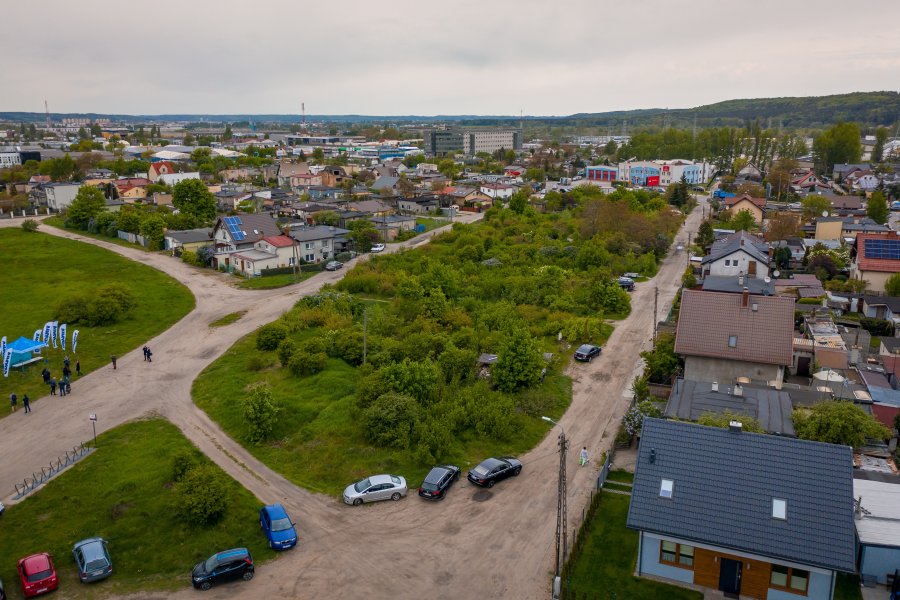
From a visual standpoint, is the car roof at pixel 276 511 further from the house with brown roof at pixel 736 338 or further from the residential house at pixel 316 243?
the residential house at pixel 316 243

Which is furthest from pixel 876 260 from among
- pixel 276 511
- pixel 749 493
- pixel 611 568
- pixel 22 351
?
pixel 22 351

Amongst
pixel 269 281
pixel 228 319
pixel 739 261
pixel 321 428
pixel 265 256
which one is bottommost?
pixel 321 428

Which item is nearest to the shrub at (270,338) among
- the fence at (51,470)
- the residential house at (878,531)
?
the fence at (51,470)

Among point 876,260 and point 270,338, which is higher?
point 876,260

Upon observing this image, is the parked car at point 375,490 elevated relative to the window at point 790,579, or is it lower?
lower

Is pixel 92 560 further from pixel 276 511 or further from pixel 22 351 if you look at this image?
pixel 22 351

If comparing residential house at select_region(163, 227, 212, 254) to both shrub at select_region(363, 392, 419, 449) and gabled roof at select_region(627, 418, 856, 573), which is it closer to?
shrub at select_region(363, 392, 419, 449)

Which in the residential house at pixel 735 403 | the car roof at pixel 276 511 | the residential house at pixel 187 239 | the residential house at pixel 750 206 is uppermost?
the residential house at pixel 750 206
